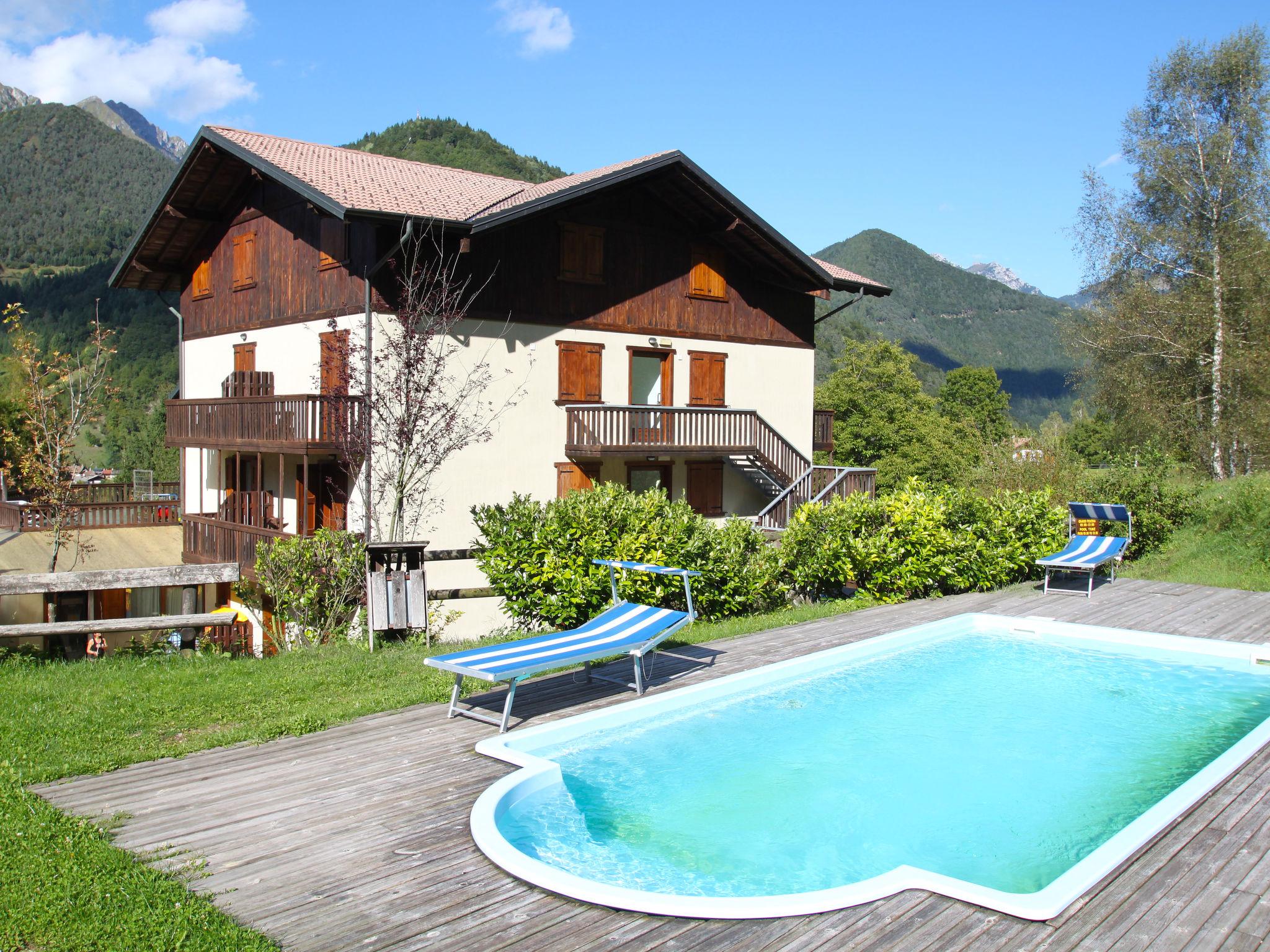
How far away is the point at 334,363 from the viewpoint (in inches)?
661

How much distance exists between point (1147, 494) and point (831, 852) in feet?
42.0

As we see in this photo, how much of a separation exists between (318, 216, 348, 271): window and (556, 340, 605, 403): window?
4.26 meters

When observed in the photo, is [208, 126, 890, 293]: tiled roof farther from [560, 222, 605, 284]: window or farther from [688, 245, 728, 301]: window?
[688, 245, 728, 301]: window

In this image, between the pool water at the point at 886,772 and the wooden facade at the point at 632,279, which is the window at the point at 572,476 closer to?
the wooden facade at the point at 632,279

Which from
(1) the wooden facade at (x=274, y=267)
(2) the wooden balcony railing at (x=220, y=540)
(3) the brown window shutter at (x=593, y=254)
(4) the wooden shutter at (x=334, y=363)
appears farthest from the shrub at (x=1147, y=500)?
(2) the wooden balcony railing at (x=220, y=540)

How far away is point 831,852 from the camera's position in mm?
5422

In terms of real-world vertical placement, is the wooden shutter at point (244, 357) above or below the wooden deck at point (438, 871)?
above

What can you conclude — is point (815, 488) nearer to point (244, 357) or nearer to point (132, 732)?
point (244, 357)

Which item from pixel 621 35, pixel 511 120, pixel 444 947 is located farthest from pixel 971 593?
pixel 511 120

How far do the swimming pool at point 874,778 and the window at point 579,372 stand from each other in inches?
413

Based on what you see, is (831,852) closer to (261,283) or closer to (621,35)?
(261,283)

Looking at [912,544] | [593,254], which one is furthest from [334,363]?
[912,544]

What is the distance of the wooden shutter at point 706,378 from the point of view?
21.3 m

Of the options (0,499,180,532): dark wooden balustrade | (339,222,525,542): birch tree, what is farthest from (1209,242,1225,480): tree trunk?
(0,499,180,532): dark wooden balustrade
